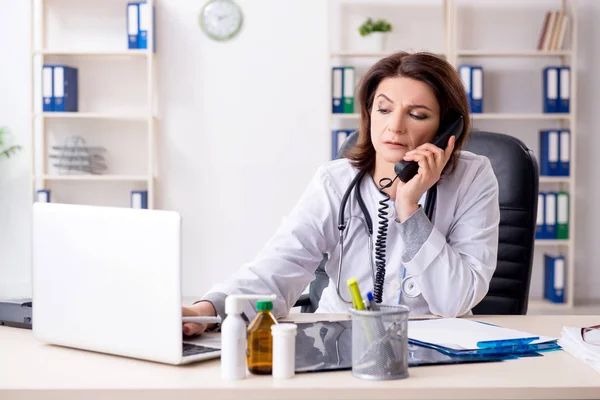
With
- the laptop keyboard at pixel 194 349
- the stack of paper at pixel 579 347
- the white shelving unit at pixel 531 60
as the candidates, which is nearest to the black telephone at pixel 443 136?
the stack of paper at pixel 579 347

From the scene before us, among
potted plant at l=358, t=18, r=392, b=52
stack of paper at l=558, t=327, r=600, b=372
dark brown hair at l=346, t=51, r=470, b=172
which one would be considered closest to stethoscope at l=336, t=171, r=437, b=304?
dark brown hair at l=346, t=51, r=470, b=172

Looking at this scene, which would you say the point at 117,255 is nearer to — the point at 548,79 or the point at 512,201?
the point at 512,201

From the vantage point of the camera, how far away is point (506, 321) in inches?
63.2

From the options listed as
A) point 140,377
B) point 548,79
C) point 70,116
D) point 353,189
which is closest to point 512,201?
point 353,189

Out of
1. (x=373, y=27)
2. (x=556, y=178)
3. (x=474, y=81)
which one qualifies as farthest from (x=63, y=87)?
(x=556, y=178)

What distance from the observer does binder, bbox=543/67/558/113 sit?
4.78 metres

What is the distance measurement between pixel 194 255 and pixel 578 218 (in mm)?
2498

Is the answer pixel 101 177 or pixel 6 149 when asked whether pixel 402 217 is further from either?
pixel 6 149

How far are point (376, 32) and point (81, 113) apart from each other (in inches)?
73.3

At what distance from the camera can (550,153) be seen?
4.78m

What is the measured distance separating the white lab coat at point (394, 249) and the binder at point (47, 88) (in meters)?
3.21

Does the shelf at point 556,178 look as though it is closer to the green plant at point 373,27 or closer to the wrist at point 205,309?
the green plant at point 373,27

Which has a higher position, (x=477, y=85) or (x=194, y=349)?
(x=477, y=85)

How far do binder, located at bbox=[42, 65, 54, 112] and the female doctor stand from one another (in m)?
3.19
